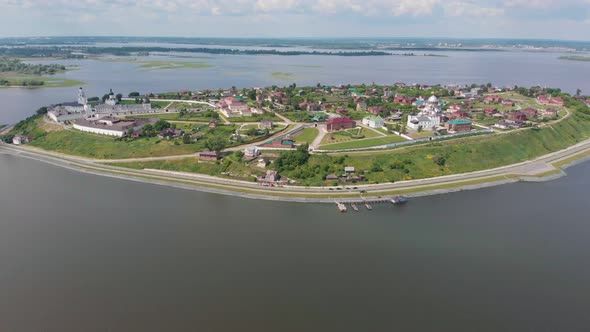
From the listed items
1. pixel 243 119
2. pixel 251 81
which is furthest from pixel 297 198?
pixel 251 81

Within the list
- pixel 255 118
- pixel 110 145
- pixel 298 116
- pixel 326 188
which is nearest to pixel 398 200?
pixel 326 188

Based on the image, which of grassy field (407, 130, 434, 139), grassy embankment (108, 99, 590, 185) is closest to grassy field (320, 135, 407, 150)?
grassy field (407, 130, 434, 139)

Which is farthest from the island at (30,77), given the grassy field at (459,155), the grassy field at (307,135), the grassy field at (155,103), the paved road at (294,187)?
the grassy field at (459,155)

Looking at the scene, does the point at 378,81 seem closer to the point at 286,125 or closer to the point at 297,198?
the point at 286,125

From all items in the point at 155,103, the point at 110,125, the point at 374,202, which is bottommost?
the point at 374,202

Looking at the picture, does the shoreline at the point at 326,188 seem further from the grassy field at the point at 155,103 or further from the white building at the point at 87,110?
the grassy field at the point at 155,103

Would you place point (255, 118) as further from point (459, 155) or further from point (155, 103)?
point (459, 155)

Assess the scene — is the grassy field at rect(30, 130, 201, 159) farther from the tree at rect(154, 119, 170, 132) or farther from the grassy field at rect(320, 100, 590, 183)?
the grassy field at rect(320, 100, 590, 183)
